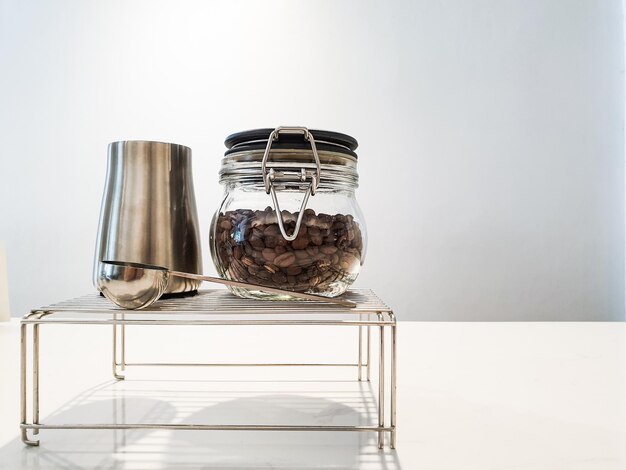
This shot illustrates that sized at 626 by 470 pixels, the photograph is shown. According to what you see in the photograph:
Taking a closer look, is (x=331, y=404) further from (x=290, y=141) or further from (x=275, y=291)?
(x=290, y=141)

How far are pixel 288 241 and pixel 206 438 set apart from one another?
0.67ft

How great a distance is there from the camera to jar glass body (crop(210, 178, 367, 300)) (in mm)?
550

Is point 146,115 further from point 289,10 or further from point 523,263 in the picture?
point 523,263

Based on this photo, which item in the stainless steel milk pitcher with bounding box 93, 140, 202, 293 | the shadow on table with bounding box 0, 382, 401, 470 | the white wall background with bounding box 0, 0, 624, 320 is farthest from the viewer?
the white wall background with bounding box 0, 0, 624, 320

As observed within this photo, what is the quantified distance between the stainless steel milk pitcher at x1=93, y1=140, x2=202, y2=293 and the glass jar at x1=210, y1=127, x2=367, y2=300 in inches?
2.1

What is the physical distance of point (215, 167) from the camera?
5.98 ft

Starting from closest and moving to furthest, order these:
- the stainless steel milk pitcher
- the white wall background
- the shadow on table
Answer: the shadow on table
the stainless steel milk pitcher
the white wall background

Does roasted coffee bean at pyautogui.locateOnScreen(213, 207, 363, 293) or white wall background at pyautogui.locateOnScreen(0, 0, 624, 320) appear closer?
roasted coffee bean at pyautogui.locateOnScreen(213, 207, 363, 293)

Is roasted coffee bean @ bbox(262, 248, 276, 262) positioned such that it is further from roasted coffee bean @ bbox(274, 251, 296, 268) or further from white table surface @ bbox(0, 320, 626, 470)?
white table surface @ bbox(0, 320, 626, 470)

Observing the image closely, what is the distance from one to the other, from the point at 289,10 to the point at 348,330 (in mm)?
1110

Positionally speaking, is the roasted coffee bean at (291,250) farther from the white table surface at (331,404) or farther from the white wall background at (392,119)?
the white wall background at (392,119)

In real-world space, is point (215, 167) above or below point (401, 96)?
below

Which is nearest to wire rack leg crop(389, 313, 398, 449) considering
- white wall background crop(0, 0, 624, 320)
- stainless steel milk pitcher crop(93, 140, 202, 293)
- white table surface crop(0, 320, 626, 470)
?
white table surface crop(0, 320, 626, 470)

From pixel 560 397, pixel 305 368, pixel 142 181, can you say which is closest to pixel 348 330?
pixel 305 368
